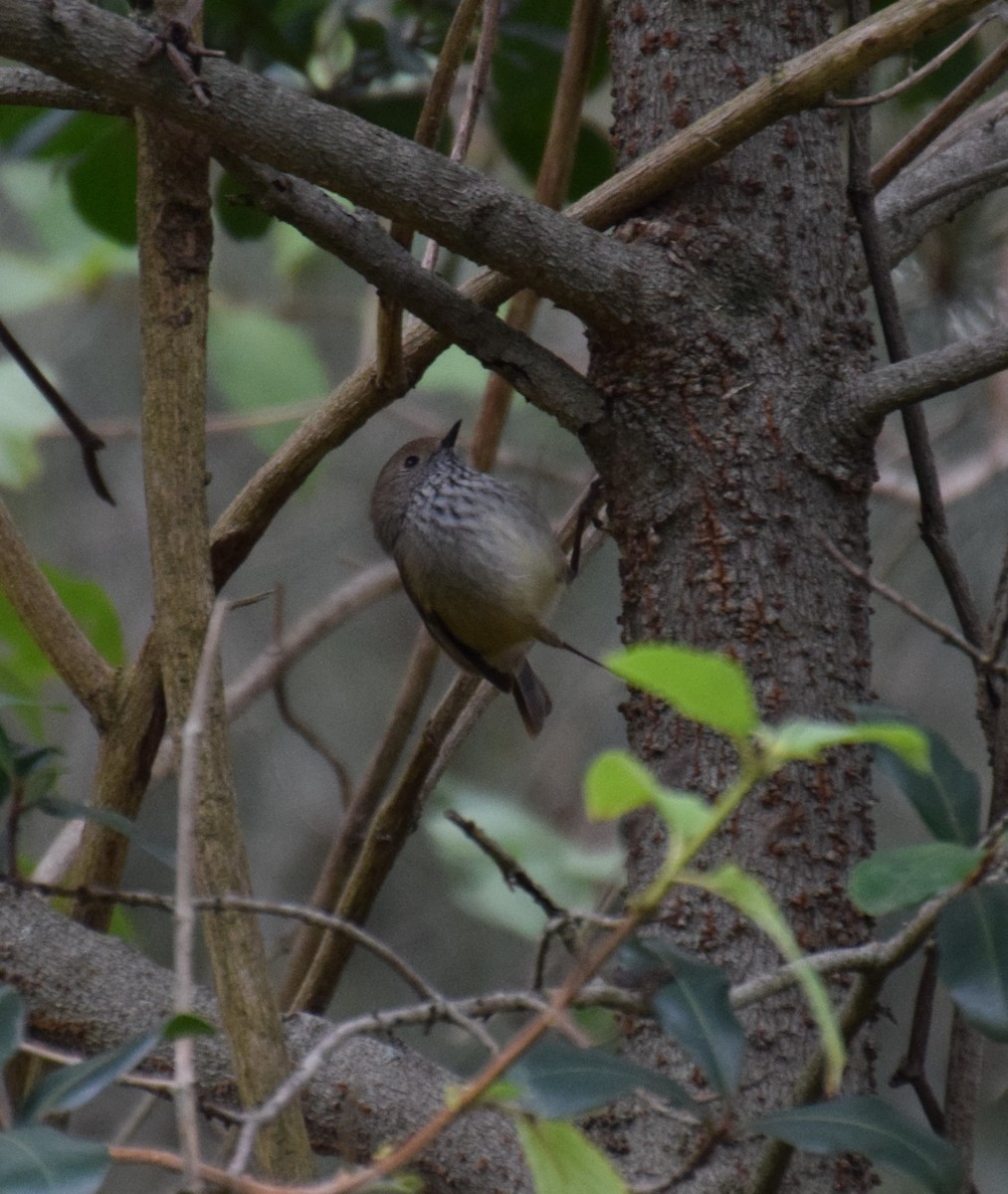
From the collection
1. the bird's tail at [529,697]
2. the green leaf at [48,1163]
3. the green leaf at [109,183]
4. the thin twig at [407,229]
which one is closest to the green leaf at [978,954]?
the green leaf at [48,1163]

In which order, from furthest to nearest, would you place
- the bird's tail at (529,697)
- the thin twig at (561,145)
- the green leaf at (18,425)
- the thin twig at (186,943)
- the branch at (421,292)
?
the green leaf at (18,425), the bird's tail at (529,697), the thin twig at (561,145), the branch at (421,292), the thin twig at (186,943)

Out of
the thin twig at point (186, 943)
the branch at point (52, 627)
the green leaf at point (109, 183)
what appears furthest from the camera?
the green leaf at point (109, 183)

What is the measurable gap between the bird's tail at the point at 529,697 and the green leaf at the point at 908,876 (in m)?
2.25

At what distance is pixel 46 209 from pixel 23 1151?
133 inches

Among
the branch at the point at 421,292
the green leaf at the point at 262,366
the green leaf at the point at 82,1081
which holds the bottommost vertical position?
the green leaf at the point at 82,1081

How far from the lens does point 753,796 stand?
1648 mm

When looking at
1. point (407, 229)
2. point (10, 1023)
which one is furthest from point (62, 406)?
point (10, 1023)

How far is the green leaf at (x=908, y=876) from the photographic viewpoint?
1.01m

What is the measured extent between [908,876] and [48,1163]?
0.63 meters

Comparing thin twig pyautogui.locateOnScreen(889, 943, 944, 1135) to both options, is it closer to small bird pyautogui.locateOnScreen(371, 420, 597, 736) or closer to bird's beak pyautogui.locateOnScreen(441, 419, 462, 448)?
small bird pyautogui.locateOnScreen(371, 420, 597, 736)

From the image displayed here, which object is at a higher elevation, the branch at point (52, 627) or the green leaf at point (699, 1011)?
the branch at point (52, 627)

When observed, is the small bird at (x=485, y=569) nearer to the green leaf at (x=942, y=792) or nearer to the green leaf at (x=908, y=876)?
the green leaf at (x=942, y=792)

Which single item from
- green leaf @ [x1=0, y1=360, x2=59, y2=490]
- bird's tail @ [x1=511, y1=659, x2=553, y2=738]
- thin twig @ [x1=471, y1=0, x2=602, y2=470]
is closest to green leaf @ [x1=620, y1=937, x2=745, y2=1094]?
thin twig @ [x1=471, y1=0, x2=602, y2=470]

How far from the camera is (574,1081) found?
1.05 metres
